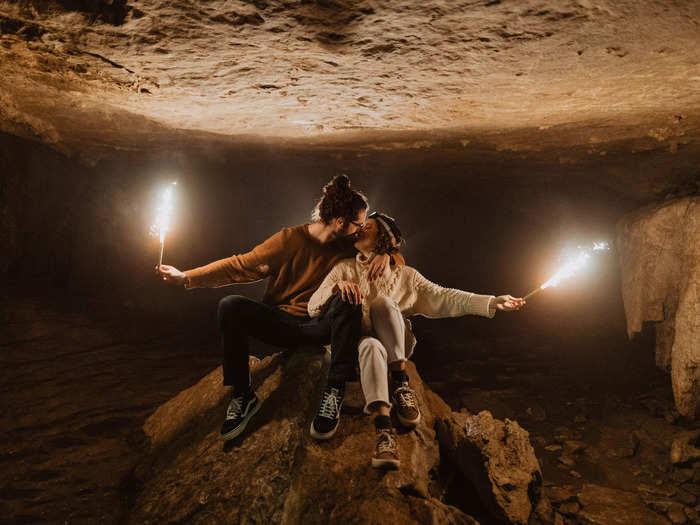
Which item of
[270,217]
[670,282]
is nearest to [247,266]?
[670,282]

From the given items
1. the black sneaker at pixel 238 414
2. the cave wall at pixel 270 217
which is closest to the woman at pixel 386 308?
the black sneaker at pixel 238 414

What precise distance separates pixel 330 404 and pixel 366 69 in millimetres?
2651

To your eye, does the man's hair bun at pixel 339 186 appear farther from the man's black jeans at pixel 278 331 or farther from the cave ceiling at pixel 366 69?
the man's black jeans at pixel 278 331

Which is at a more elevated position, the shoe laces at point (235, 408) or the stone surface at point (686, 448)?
the shoe laces at point (235, 408)

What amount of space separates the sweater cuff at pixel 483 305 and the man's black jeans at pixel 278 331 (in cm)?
102

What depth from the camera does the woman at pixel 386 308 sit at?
A: 277 centimetres

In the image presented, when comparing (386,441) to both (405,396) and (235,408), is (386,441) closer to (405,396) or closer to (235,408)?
(405,396)

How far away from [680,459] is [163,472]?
4855 millimetres

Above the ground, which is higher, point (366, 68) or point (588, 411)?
point (366, 68)

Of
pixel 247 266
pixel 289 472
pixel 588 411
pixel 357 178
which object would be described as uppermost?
pixel 357 178

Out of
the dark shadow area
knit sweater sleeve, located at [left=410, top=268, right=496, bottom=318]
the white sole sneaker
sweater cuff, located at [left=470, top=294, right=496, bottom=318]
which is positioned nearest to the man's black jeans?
the white sole sneaker

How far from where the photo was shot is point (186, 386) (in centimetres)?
504

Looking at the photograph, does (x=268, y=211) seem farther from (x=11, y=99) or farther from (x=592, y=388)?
(x=592, y=388)

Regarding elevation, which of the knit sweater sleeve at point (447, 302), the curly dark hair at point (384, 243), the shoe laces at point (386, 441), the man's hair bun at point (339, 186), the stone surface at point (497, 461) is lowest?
the stone surface at point (497, 461)
